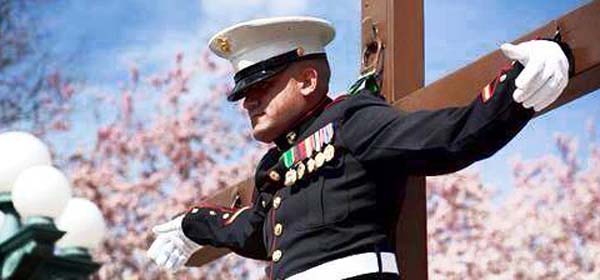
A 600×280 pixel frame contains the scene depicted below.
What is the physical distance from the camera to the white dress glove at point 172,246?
141 inches

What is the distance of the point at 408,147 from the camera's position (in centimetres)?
277

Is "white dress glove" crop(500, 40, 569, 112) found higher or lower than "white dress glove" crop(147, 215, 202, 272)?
higher

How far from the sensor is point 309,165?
119 inches

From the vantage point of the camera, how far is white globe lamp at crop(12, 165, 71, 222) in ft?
8.86

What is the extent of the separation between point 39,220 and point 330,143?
0.71 metres

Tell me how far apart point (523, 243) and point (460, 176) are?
0.78 meters

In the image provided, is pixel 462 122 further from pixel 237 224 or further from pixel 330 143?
pixel 237 224

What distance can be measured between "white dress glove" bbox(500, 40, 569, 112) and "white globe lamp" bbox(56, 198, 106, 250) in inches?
38.8

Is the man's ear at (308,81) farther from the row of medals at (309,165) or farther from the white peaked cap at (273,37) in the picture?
the row of medals at (309,165)

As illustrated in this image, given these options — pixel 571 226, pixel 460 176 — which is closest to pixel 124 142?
pixel 460 176

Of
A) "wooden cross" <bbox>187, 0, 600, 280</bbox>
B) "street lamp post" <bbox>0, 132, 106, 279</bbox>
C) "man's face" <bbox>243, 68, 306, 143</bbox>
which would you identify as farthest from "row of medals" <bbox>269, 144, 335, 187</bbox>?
"street lamp post" <bbox>0, 132, 106, 279</bbox>

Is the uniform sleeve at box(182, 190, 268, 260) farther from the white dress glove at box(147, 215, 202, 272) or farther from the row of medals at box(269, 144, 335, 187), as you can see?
the row of medals at box(269, 144, 335, 187)

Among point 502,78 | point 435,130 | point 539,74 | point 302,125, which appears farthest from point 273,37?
point 539,74

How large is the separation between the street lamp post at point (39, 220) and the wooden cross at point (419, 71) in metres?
0.74
